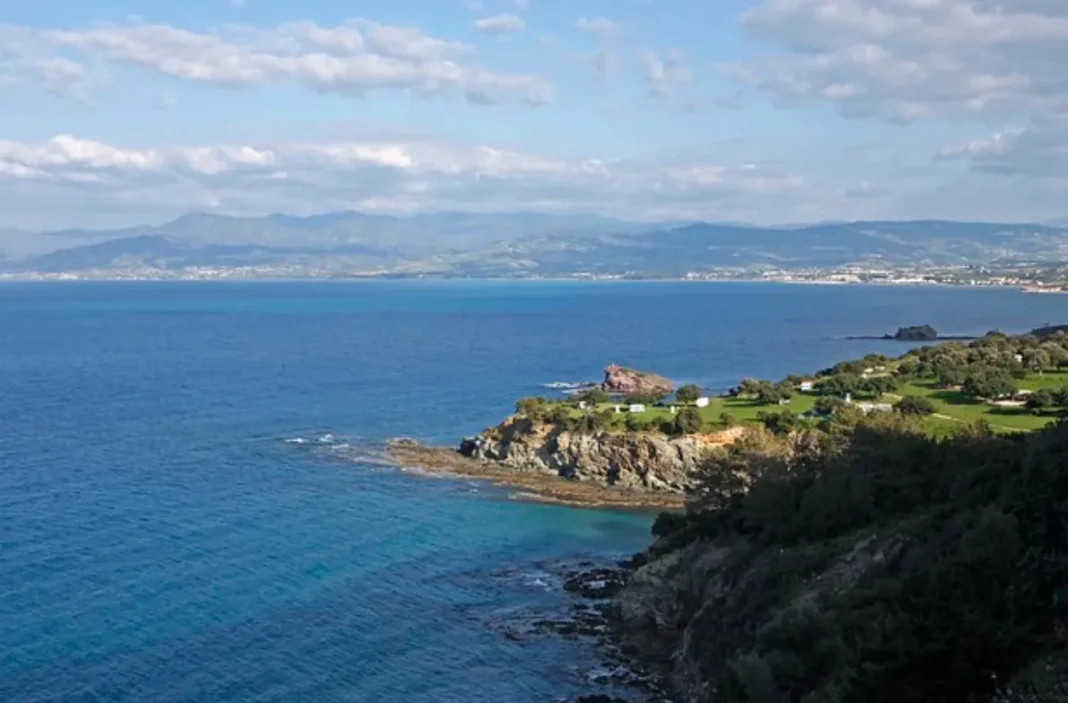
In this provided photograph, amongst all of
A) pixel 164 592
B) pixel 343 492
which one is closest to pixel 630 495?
pixel 343 492

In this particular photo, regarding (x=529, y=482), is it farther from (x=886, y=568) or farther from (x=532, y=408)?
(x=886, y=568)

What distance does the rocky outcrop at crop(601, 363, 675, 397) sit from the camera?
91.9 metres

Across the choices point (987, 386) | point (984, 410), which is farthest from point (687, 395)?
point (984, 410)

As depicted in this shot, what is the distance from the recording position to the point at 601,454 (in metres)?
62.9

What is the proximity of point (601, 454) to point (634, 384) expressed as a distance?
30.5m

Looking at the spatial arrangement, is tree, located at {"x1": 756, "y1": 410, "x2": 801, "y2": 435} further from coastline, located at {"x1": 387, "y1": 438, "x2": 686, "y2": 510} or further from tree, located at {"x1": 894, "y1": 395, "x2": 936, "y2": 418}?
coastline, located at {"x1": 387, "y1": 438, "x2": 686, "y2": 510}

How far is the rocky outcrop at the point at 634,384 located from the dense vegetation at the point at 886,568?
4725cm

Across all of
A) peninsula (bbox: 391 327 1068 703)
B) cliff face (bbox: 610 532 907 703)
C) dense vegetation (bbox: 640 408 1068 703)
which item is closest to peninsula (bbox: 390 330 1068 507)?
peninsula (bbox: 391 327 1068 703)

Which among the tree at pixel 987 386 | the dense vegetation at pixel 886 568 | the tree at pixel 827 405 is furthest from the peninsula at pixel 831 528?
the tree at pixel 827 405

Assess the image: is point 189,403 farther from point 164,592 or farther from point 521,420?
point 164,592

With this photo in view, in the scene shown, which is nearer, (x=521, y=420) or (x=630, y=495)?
(x=630, y=495)

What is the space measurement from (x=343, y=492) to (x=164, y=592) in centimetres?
1766

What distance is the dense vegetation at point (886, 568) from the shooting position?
57.6 ft

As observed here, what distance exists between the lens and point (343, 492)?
5803 centimetres
